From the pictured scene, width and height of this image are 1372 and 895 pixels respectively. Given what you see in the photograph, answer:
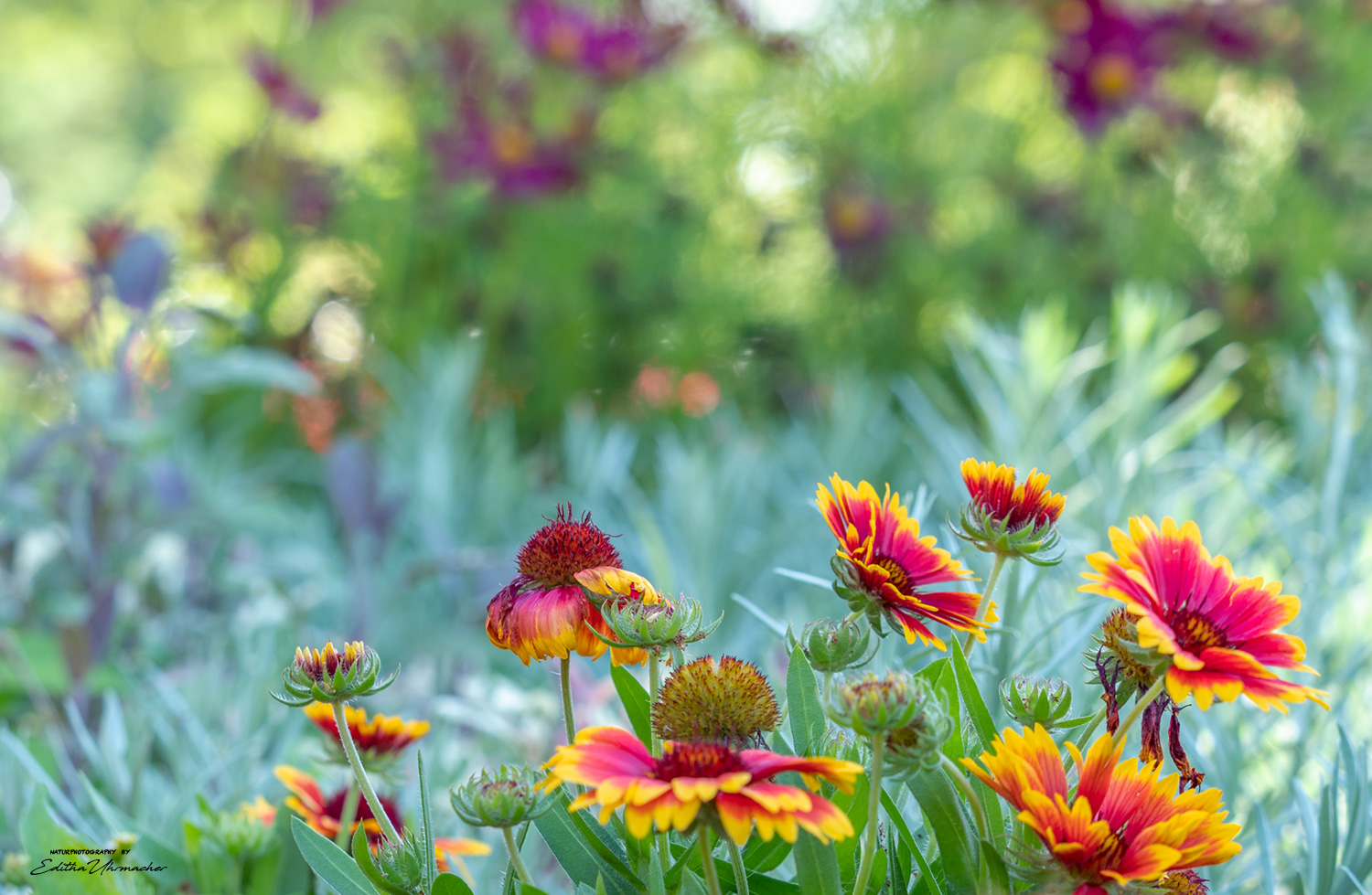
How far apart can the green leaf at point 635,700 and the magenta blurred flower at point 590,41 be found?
153 cm

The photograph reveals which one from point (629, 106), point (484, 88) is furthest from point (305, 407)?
point (629, 106)

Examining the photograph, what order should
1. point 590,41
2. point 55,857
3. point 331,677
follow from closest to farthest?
point 331,677 < point 55,857 < point 590,41

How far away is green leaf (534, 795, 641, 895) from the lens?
449 millimetres

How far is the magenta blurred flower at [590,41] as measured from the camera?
1775 mm

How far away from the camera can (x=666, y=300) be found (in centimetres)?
211

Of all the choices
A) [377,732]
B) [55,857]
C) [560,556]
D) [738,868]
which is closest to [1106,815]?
[738,868]

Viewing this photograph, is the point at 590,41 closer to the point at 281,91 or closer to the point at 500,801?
the point at 281,91

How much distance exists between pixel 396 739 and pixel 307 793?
7 cm

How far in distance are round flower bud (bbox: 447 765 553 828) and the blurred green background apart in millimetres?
704

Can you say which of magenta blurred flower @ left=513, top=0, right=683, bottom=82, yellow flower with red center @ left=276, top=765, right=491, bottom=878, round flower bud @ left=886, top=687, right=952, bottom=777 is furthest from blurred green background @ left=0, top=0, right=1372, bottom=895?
round flower bud @ left=886, top=687, right=952, bottom=777

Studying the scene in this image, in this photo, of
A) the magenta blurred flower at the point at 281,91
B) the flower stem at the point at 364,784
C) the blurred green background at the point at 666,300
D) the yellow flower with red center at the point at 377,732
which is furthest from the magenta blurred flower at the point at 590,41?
the flower stem at the point at 364,784

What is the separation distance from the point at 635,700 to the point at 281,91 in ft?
5.98

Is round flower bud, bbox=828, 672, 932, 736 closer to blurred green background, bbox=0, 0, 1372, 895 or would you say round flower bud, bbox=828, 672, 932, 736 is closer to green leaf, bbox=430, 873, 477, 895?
green leaf, bbox=430, 873, 477, 895

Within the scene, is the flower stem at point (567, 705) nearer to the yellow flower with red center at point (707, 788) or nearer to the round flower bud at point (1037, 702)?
the yellow flower with red center at point (707, 788)
